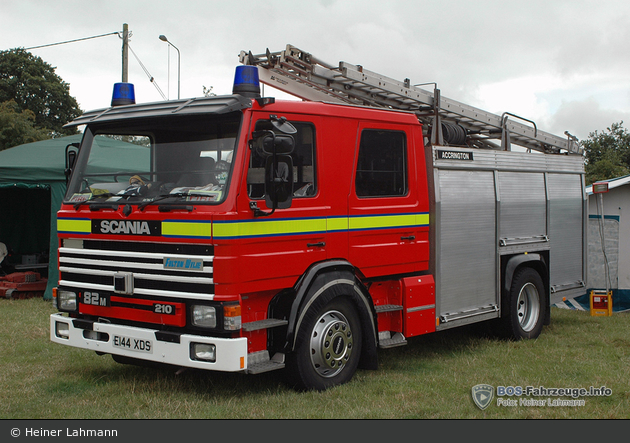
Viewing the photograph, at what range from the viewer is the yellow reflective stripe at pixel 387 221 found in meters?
6.31

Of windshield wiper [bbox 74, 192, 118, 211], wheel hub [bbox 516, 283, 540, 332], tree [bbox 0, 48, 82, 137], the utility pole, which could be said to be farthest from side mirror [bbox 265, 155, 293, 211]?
tree [bbox 0, 48, 82, 137]

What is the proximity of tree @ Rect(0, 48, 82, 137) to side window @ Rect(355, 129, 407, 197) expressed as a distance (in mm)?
37046

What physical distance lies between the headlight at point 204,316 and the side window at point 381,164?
193cm

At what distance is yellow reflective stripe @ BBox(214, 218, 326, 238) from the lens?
5.18 metres

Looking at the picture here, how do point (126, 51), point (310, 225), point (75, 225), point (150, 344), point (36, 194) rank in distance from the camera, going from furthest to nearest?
1. point (126, 51)
2. point (36, 194)
3. point (75, 225)
4. point (310, 225)
5. point (150, 344)

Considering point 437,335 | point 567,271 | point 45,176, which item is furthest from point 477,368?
point 45,176

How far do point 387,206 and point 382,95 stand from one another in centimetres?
190

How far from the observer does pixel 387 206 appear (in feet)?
21.7

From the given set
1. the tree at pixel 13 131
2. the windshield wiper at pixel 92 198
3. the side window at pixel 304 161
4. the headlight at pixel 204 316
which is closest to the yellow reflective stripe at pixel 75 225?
the windshield wiper at pixel 92 198

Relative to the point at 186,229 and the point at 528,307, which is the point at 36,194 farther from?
the point at 528,307

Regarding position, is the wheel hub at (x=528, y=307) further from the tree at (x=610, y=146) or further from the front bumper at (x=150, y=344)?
the tree at (x=610, y=146)

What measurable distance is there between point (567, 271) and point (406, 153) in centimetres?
389

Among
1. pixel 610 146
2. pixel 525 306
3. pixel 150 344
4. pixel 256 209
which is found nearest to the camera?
pixel 256 209

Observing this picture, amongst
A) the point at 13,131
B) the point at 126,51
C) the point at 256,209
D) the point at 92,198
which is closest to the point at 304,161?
the point at 256,209
